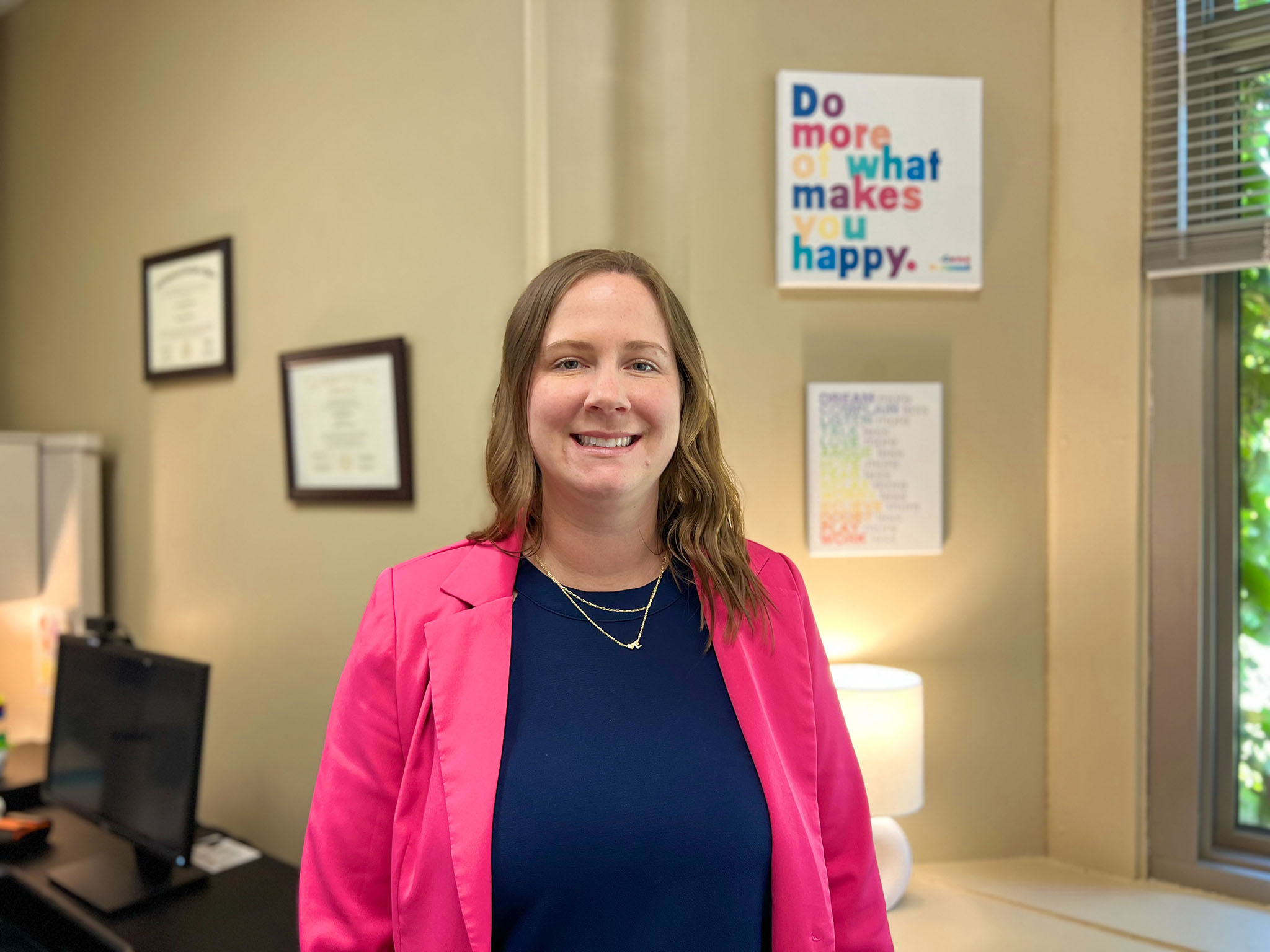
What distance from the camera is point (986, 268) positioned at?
185 centimetres

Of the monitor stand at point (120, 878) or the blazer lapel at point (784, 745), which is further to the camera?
the monitor stand at point (120, 878)

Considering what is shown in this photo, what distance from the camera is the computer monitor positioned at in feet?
6.38

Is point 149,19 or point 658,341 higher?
point 149,19

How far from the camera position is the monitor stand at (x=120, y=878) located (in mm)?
1942

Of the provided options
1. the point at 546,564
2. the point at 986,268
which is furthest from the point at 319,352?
the point at 986,268

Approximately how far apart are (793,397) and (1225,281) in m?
0.87

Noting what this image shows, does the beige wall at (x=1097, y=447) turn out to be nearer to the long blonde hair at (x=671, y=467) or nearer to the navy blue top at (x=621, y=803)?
the long blonde hair at (x=671, y=467)

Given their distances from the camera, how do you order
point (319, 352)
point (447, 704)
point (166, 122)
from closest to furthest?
point (447, 704) → point (319, 352) → point (166, 122)

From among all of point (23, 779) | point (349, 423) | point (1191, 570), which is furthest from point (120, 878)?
point (1191, 570)

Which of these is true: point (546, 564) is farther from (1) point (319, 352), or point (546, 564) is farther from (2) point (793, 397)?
(1) point (319, 352)

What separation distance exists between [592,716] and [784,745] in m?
0.25

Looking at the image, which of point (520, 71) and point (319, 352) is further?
point (319, 352)

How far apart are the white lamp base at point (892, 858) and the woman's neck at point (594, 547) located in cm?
79

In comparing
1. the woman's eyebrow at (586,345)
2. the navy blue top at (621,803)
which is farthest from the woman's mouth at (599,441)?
the navy blue top at (621,803)
